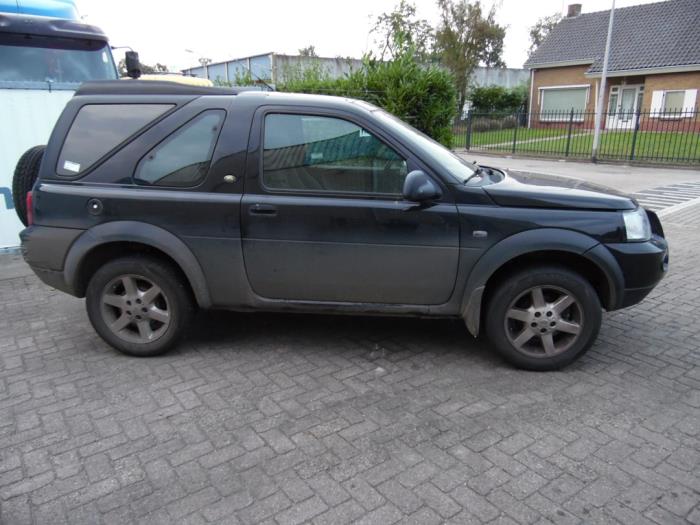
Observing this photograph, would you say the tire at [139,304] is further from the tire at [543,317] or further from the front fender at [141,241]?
the tire at [543,317]

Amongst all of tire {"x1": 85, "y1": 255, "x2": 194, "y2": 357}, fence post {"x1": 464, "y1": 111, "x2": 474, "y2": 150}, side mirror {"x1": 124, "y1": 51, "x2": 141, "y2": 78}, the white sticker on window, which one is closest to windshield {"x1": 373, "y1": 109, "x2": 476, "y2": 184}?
tire {"x1": 85, "y1": 255, "x2": 194, "y2": 357}

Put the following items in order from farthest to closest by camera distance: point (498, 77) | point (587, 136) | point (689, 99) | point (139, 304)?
point (498, 77), point (689, 99), point (587, 136), point (139, 304)

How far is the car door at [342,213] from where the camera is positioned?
363 centimetres

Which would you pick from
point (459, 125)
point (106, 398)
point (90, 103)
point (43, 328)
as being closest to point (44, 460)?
point (106, 398)

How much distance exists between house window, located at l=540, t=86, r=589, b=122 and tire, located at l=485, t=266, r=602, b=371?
1144 inches

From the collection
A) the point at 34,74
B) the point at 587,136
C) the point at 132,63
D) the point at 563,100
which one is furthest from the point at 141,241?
the point at 563,100

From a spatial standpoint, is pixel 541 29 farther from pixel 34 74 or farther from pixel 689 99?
pixel 34 74

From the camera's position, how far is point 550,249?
140 inches

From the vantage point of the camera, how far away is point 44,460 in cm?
287

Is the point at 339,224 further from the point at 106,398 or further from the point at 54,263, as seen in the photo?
the point at 54,263

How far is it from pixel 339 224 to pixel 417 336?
1.31 m

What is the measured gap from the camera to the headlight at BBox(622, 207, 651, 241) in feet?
11.9

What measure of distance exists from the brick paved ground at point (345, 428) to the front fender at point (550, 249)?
721mm

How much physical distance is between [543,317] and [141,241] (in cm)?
289
